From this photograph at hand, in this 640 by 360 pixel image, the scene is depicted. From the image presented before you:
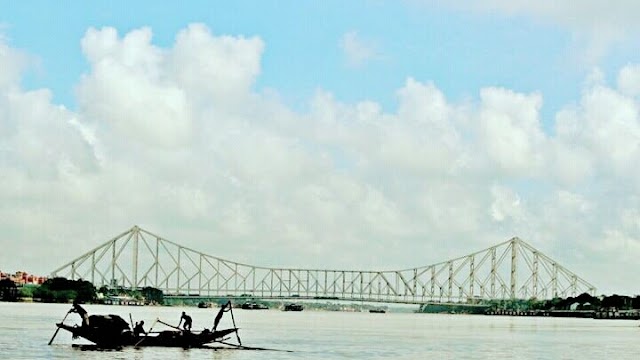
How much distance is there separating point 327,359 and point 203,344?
8.99 meters

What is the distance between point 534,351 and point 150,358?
32.4 m

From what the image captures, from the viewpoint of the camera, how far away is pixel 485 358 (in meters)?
73.4

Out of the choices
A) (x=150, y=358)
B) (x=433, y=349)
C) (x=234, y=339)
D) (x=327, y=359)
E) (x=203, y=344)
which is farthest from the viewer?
(x=234, y=339)

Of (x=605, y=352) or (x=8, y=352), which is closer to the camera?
(x=8, y=352)

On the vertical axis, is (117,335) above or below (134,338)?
above

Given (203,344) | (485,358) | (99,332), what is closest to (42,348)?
(99,332)

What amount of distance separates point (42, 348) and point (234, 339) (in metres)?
21.0

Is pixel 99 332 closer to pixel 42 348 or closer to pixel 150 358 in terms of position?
pixel 42 348

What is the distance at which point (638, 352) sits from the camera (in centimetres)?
8525

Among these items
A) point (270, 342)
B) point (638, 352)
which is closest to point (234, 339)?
point (270, 342)

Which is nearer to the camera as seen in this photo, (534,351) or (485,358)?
(485,358)

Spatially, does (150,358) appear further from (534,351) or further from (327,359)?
(534,351)

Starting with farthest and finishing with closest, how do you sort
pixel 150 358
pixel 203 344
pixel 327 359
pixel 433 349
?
pixel 433 349 < pixel 203 344 < pixel 327 359 < pixel 150 358

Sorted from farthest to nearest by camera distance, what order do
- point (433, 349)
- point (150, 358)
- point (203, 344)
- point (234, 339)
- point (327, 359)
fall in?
1. point (234, 339)
2. point (433, 349)
3. point (203, 344)
4. point (327, 359)
5. point (150, 358)
